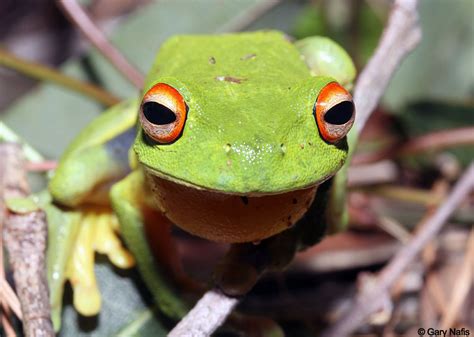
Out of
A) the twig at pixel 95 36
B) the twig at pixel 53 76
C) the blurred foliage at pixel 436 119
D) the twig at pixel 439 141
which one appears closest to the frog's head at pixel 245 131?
the twig at pixel 95 36

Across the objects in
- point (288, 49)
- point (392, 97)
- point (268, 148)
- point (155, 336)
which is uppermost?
point (392, 97)

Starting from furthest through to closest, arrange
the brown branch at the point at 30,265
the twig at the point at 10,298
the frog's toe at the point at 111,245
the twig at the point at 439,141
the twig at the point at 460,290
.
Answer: the twig at the point at 439,141 < the twig at the point at 460,290 < the frog's toe at the point at 111,245 < the twig at the point at 10,298 < the brown branch at the point at 30,265

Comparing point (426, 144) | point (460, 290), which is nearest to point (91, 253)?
point (460, 290)

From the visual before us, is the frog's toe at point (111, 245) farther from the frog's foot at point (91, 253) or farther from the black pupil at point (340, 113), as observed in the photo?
the black pupil at point (340, 113)

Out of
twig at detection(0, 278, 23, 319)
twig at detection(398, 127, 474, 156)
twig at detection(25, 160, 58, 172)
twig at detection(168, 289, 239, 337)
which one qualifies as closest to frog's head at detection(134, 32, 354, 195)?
twig at detection(168, 289, 239, 337)

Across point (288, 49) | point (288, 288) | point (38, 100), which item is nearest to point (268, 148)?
point (288, 49)

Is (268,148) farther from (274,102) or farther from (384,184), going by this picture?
(384,184)
